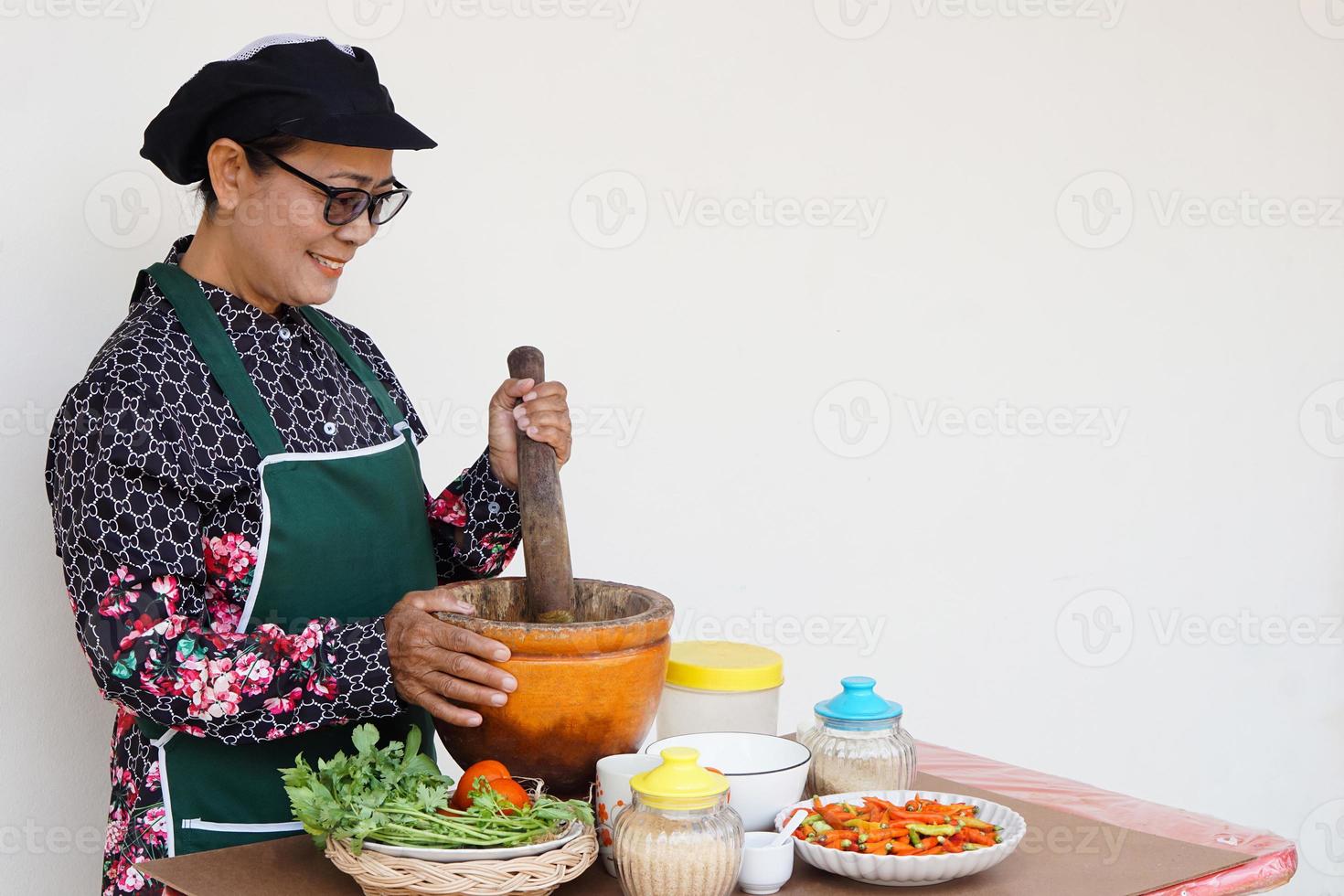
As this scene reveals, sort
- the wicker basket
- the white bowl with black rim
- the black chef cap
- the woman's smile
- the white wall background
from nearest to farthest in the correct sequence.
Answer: the wicker basket, the white bowl with black rim, the black chef cap, the woman's smile, the white wall background

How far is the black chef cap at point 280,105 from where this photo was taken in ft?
6.53

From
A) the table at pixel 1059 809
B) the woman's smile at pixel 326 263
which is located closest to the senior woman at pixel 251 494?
the woman's smile at pixel 326 263

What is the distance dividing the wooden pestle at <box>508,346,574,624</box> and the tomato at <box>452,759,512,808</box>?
0.36 meters

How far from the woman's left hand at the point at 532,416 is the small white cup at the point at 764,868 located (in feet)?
2.43

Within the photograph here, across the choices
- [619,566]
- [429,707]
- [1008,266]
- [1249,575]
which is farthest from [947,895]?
[1249,575]

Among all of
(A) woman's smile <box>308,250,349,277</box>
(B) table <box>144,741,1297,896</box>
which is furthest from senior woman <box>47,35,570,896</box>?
(B) table <box>144,741,1297,896</box>

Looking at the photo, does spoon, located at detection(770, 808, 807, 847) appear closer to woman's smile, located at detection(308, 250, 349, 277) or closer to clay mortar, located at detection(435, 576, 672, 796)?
clay mortar, located at detection(435, 576, 672, 796)

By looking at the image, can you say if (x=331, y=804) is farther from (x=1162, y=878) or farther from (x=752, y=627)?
(x=752, y=627)

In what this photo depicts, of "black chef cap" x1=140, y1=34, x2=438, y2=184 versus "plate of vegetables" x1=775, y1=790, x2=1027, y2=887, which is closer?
"plate of vegetables" x1=775, y1=790, x2=1027, y2=887

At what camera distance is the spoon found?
165cm

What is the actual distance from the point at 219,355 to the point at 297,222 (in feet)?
0.75

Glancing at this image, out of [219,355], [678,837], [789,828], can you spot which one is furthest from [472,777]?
[219,355]

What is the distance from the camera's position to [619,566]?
3.40 meters

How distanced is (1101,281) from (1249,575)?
3.14ft
